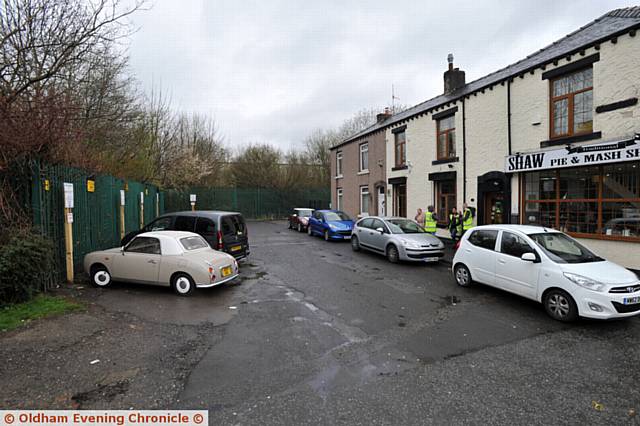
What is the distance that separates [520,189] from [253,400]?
11.5m

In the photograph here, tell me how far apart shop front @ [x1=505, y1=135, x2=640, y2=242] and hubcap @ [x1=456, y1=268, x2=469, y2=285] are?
15.3ft

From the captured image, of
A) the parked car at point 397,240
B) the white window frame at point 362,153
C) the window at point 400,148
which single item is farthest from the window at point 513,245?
the white window frame at point 362,153

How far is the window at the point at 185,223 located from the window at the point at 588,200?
422 inches

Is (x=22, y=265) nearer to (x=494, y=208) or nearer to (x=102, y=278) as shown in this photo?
(x=102, y=278)

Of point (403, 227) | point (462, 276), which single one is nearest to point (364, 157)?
point (403, 227)

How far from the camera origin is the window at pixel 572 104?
965cm

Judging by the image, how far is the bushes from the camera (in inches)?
230

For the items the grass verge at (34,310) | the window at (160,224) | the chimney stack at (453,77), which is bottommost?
the grass verge at (34,310)

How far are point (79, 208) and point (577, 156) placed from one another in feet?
44.4

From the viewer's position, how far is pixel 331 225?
16.2 metres

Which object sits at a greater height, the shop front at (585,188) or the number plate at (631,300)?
the shop front at (585,188)

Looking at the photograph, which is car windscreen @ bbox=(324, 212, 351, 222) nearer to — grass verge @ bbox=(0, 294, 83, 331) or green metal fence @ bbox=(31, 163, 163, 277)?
green metal fence @ bbox=(31, 163, 163, 277)

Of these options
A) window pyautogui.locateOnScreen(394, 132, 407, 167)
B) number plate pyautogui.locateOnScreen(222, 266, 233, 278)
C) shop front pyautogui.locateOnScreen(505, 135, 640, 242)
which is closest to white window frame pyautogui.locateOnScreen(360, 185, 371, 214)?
window pyautogui.locateOnScreen(394, 132, 407, 167)

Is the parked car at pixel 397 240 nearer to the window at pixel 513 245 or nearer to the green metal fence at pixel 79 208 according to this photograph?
the window at pixel 513 245
